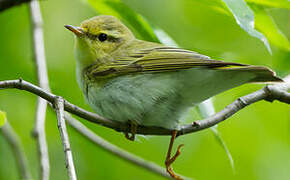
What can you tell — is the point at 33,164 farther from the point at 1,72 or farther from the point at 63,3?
the point at 63,3

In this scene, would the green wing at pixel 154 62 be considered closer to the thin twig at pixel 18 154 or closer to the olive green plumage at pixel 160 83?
the olive green plumage at pixel 160 83

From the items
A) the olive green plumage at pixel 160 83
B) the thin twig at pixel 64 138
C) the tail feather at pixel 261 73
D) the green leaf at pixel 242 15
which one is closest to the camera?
the thin twig at pixel 64 138

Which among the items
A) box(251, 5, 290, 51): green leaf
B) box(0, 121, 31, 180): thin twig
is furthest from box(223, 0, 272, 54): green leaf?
box(0, 121, 31, 180): thin twig

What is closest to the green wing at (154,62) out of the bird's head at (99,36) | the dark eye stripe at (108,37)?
the bird's head at (99,36)

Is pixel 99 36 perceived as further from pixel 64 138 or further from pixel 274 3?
pixel 64 138

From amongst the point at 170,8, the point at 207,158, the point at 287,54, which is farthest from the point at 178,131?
the point at 170,8

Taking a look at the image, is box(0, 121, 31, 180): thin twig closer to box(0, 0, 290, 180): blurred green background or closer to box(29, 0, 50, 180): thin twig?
box(29, 0, 50, 180): thin twig
